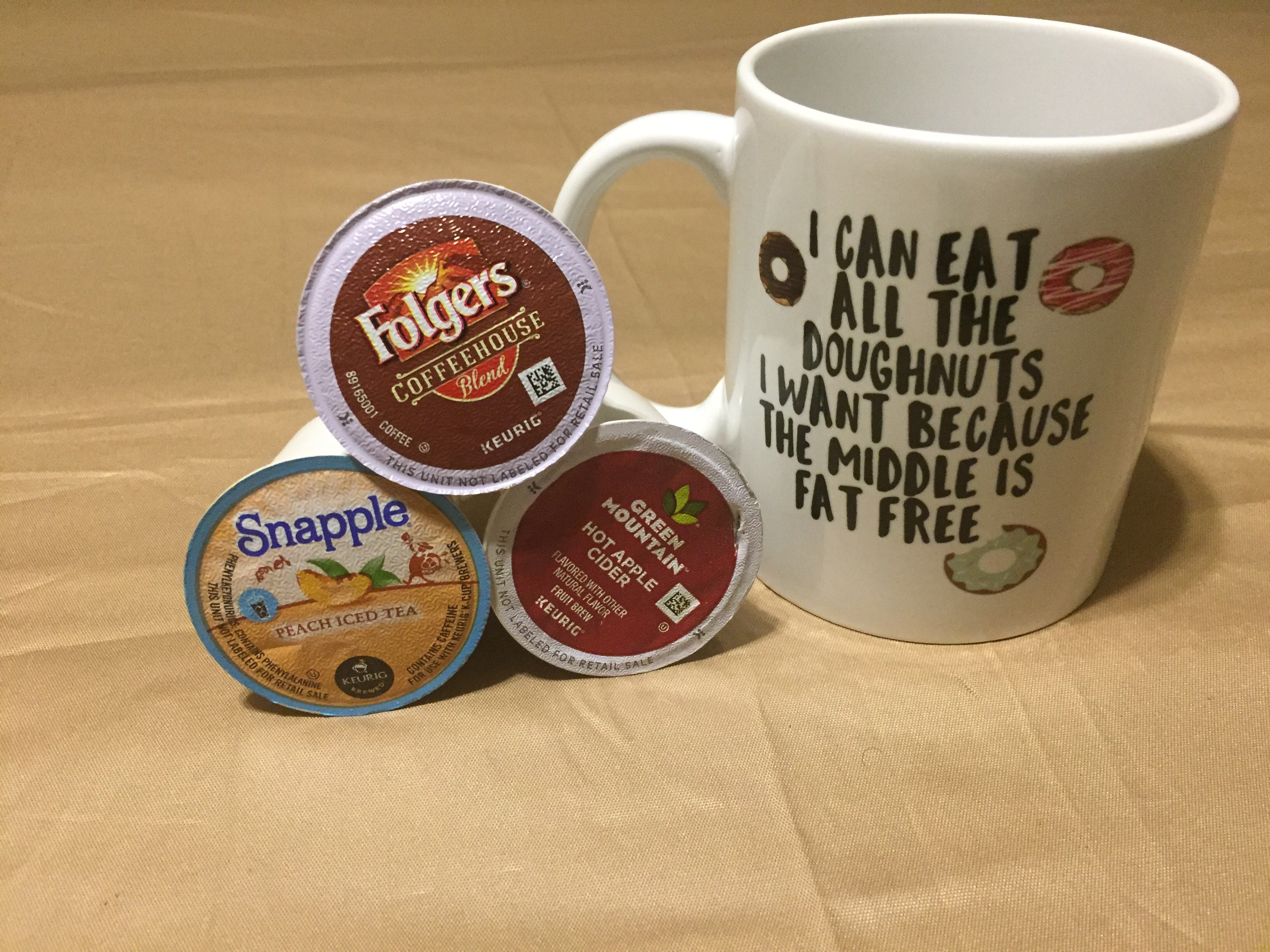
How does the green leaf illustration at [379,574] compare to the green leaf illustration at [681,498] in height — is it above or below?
below

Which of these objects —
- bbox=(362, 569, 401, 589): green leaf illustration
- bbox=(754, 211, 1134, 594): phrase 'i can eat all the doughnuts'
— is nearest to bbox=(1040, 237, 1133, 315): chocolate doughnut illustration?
bbox=(754, 211, 1134, 594): phrase 'i can eat all the doughnuts'

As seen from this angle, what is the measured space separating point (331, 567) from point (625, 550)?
5.7 inches

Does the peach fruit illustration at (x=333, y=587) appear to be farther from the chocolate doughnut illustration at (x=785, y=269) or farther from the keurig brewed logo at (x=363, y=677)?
the chocolate doughnut illustration at (x=785, y=269)

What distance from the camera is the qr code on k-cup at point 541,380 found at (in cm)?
49

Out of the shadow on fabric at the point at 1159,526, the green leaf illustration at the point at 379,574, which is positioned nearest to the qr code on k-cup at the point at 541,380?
the green leaf illustration at the point at 379,574

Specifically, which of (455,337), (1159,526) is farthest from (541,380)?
(1159,526)

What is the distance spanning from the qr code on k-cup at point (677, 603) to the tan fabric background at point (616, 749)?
0.04 meters

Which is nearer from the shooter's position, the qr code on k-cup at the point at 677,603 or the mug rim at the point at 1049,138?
the mug rim at the point at 1049,138

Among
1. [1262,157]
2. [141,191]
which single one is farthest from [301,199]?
[1262,157]

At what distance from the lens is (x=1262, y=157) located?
44.3 inches

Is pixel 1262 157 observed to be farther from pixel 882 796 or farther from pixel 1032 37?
pixel 882 796

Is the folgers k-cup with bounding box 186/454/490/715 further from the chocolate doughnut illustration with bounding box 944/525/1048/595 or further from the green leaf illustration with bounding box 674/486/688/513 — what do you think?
the chocolate doughnut illustration with bounding box 944/525/1048/595

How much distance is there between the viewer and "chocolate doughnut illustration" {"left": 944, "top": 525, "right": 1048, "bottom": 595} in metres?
0.55

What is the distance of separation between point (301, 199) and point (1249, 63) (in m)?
1.09
